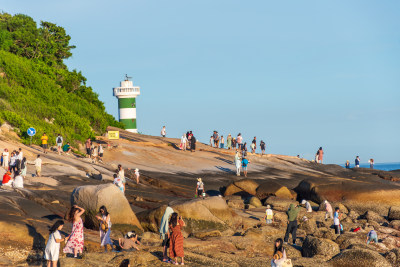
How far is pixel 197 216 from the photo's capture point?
75.3ft

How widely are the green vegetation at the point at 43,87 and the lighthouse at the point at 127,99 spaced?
14.5 ft

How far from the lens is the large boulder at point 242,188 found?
3647 centimetres

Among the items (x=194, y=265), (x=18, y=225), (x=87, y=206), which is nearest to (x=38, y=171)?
(x=87, y=206)

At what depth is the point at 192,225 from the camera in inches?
896

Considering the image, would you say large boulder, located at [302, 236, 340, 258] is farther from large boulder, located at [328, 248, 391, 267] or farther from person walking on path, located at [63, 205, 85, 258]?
person walking on path, located at [63, 205, 85, 258]

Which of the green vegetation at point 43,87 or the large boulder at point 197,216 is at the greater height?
the green vegetation at point 43,87

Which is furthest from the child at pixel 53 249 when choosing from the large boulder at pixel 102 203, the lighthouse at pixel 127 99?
the lighthouse at pixel 127 99

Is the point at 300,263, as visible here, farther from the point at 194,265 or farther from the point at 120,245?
the point at 120,245

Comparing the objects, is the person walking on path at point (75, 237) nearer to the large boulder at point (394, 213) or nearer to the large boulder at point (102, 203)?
the large boulder at point (102, 203)

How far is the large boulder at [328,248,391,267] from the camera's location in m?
17.6

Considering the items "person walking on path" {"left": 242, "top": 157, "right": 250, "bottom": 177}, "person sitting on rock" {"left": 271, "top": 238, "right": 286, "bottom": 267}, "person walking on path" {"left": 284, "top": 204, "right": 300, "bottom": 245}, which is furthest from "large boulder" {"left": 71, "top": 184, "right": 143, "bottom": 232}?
"person walking on path" {"left": 242, "top": 157, "right": 250, "bottom": 177}

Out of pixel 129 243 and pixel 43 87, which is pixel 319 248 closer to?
pixel 129 243

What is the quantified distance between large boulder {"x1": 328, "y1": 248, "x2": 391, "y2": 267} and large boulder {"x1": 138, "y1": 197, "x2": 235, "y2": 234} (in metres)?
5.47

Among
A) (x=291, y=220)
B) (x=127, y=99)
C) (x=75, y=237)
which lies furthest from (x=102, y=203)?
(x=127, y=99)
